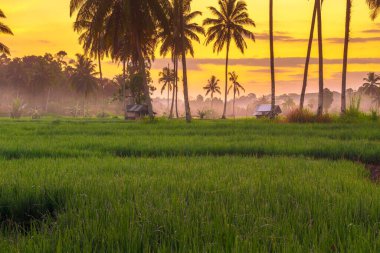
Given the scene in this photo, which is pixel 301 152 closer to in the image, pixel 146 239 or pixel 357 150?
pixel 357 150

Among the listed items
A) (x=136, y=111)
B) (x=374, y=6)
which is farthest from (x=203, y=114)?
(x=374, y=6)

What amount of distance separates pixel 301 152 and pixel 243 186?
519 cm

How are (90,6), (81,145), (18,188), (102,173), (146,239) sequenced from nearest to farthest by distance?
1. (146,239)
2. (18,188)
3. (102,173)
4. (81,145)
5. (90,6)

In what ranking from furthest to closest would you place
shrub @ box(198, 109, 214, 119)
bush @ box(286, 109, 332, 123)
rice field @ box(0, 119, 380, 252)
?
1. shrub @ box(198, 109, 214, 119)
2. bush @ box(286, 109, 332, 123)
3. rice field @ box(0, 119, 380, 252)

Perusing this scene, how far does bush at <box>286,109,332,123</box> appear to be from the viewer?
21.5 metres

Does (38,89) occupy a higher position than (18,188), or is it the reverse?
(38,89)

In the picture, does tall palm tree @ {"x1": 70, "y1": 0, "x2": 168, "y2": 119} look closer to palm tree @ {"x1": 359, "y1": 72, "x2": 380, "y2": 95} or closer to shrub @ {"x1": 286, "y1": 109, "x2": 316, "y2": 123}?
shrub @ {"x1": 286, "y1": 109, "x2": 316, "y2": 123}

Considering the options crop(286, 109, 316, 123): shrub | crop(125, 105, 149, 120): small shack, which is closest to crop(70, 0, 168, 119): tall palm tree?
crop(286, 109, 316, 123): shrub

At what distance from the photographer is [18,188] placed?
4461 mm

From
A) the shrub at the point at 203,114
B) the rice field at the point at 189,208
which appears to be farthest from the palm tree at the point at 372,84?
the rice field at the point at 189,208

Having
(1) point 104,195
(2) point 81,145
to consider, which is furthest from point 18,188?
(2) point 81,145

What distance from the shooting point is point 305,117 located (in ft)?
73.2

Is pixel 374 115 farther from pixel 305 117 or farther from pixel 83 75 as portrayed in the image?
pixel 83 75

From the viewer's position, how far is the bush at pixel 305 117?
70.4 feet
